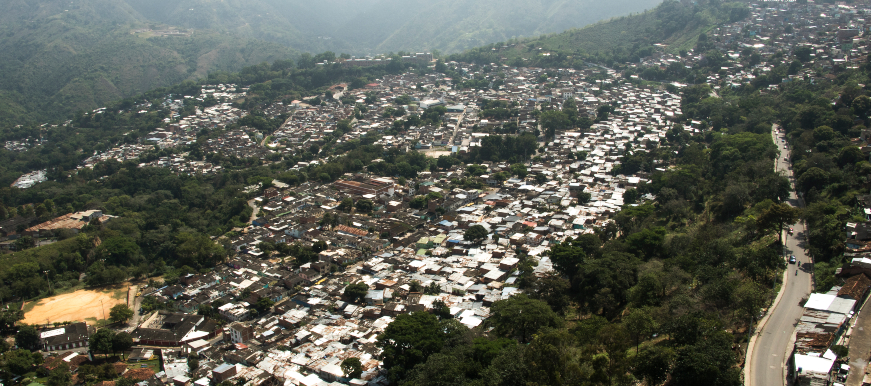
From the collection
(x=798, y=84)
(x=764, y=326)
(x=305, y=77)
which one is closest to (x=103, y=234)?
(x=764, y=326)

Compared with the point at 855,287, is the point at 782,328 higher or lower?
lower

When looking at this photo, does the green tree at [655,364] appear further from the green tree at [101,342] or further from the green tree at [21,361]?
the green tree at [21,361]

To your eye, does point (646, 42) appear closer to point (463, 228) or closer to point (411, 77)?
point (411, 77)

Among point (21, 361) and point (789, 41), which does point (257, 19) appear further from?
point (21, 361)

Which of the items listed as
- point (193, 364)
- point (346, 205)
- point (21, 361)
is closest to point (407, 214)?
point (346, 205)

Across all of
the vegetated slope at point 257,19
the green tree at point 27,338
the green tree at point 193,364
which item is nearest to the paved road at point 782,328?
the green tree at point 193,364

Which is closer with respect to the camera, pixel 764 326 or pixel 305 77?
pixel 764 326
